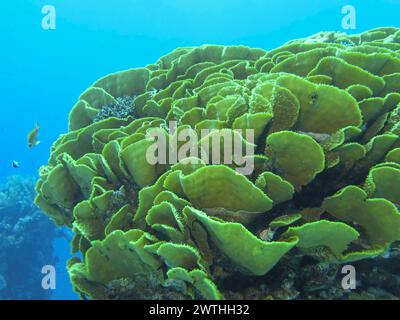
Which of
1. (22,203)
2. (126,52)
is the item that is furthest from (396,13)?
(22,203)

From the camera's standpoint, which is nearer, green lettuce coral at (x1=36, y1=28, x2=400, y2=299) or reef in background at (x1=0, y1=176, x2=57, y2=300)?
green lettuce coral at (x1=36, y1=28, x2=400, y2=299)

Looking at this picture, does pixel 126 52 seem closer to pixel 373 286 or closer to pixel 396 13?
pixel 396 13

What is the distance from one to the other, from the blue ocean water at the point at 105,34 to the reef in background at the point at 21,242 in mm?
54532

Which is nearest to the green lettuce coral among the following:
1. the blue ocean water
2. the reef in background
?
the reef in background

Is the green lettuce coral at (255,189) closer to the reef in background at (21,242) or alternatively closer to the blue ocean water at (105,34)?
the reef in background at (21,242)

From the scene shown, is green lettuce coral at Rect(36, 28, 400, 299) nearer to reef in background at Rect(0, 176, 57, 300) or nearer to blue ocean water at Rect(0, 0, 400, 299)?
reef in background at Rect(0, 176, 57, 300)

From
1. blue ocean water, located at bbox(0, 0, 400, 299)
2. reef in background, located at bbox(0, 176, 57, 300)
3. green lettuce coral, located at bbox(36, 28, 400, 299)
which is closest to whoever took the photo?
green lettuce coral, located at bbox(36, 28, 400, 299)

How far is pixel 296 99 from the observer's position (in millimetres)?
2881

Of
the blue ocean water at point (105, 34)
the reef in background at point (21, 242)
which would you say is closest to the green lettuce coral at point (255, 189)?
the reef in background at point (21, 242)

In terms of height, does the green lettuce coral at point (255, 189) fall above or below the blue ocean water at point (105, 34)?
below

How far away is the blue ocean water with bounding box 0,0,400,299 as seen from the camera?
3088 inches

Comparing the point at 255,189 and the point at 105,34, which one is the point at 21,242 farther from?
the point at 105,34

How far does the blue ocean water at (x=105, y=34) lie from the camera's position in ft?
257

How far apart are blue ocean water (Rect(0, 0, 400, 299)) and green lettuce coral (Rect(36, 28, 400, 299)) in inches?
2744
